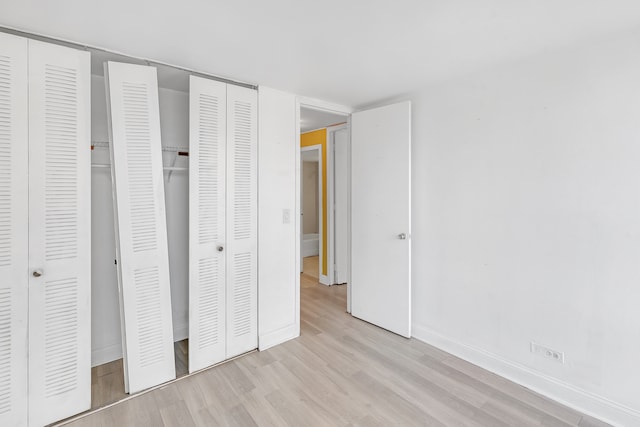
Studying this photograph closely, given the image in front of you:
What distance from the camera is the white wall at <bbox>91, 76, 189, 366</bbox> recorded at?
2.47 meters

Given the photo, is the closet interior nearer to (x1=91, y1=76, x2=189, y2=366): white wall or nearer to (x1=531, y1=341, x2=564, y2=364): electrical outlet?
(x1=91, y1=76, x2=189, y2=366): white wall

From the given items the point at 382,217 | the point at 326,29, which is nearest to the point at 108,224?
the point at 326,29

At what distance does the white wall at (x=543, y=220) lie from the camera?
6.11ft

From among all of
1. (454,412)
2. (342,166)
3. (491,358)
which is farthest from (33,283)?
(342,166)

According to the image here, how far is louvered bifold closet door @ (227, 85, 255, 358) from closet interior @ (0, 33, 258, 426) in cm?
1

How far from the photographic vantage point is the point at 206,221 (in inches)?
96.0

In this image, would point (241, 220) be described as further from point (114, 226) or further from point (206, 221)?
point (114, 226)

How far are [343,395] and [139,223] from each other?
1.92m

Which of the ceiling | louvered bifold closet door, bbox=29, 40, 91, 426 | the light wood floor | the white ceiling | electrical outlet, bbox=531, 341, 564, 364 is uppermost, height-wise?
the ceiling

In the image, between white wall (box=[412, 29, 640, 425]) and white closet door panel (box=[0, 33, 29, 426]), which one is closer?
white closet door panel (box=[0, 33, 29, 426])

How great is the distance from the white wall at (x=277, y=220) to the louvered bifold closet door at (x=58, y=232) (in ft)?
4.18

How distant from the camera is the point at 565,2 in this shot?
1533 millimetres

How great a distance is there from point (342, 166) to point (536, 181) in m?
2.66

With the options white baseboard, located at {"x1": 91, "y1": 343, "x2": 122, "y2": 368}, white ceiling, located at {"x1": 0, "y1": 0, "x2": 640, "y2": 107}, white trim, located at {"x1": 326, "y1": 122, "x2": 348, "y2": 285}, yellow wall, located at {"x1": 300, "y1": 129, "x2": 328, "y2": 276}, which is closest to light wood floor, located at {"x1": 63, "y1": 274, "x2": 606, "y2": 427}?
white baseboard, located at {"x1": 91, "y1": 343, "x2": 122, "y2": 368}
